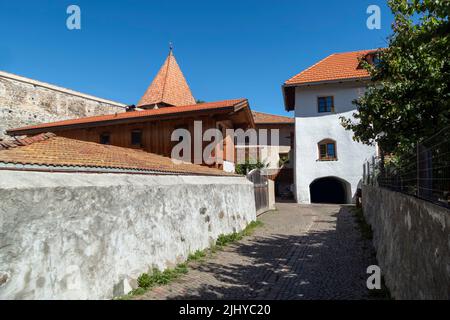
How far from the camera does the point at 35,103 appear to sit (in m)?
27.0

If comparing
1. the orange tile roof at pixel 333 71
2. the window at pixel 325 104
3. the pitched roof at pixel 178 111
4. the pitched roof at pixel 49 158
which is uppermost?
the orange tile roof at pixel 333 71

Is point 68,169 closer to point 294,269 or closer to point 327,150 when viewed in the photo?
point 294,269

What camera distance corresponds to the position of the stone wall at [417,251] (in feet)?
9.30

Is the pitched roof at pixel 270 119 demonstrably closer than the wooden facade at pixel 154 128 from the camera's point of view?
No

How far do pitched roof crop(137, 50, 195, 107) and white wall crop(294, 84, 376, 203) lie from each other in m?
10.4

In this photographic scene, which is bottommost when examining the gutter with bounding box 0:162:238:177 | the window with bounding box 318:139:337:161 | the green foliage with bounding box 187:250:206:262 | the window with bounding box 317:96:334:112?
the green foliage with bounding box 187:250:206:262

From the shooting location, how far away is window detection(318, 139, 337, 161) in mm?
22156

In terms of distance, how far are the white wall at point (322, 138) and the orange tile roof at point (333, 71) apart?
620 millimetres

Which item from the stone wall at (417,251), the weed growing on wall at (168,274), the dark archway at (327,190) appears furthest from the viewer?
the dark archway at (327,190)

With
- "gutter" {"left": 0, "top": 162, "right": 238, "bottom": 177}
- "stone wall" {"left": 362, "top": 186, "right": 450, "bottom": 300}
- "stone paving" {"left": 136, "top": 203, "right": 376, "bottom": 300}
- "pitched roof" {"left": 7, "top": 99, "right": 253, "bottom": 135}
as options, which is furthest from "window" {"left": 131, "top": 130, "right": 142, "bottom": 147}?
"stone wall" {"left": 362, "top": 186, "right": 450, "bottom": 300}

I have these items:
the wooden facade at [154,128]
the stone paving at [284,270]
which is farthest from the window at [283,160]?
the stone paving at [284,270]

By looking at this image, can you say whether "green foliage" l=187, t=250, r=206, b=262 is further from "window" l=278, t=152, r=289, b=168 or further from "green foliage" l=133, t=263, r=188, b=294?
"window" l=278, t=152, r=289, b=168

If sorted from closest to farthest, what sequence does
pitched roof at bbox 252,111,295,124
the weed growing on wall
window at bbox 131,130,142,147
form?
1. the weed growing on wall
2. window at bbox 131,130,142,147
3. pitched roof at bbox 252,111,295,124

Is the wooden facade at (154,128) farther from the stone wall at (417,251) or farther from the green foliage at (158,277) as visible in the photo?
the stone wall at (417,251)
